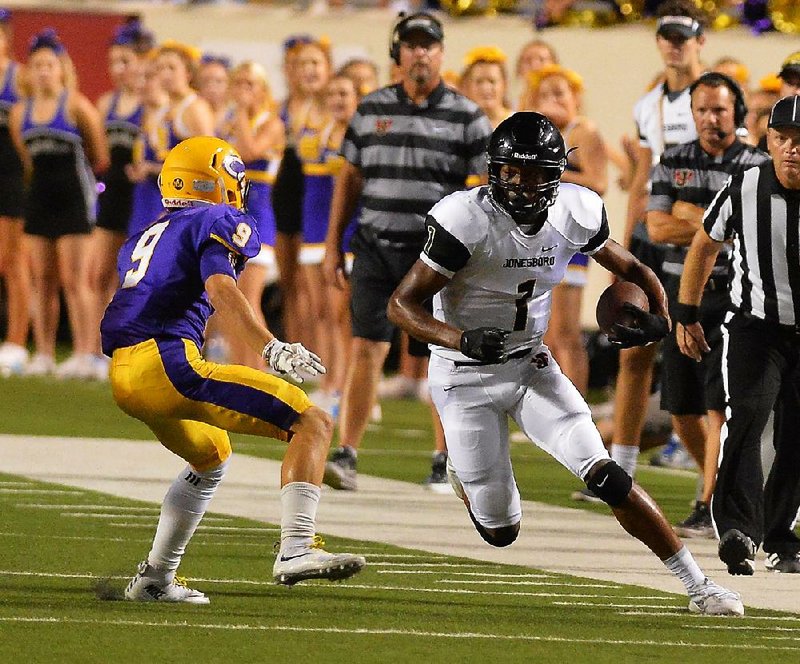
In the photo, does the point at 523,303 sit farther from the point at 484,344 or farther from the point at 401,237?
the point at 401,237

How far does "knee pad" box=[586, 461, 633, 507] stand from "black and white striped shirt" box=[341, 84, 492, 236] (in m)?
3.24

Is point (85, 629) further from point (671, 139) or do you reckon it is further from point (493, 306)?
point (671, 139)

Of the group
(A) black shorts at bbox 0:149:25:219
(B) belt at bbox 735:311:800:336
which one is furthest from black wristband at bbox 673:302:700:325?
(A) black shorts at bbox 0:149:25:219

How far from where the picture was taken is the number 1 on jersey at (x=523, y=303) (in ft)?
20.8

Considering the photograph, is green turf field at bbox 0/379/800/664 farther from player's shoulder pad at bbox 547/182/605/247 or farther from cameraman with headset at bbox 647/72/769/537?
cameraman with headset at bbox 647/72/769/537

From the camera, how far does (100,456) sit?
32.2ft

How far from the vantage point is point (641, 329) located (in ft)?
20.7

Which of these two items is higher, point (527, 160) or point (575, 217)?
point (527, 160)

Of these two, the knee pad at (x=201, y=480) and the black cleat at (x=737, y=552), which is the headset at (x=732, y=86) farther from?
the knee pad at (x=201, y=480)

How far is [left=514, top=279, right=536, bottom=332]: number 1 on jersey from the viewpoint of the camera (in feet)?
20.8

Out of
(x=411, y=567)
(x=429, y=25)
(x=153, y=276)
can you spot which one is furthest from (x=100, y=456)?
(x=153, y=276)

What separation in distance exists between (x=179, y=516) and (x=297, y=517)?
441 mm

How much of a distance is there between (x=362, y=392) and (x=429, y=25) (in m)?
1.66

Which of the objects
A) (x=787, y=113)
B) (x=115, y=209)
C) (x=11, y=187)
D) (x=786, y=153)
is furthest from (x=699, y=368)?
(x=11, y=187)
